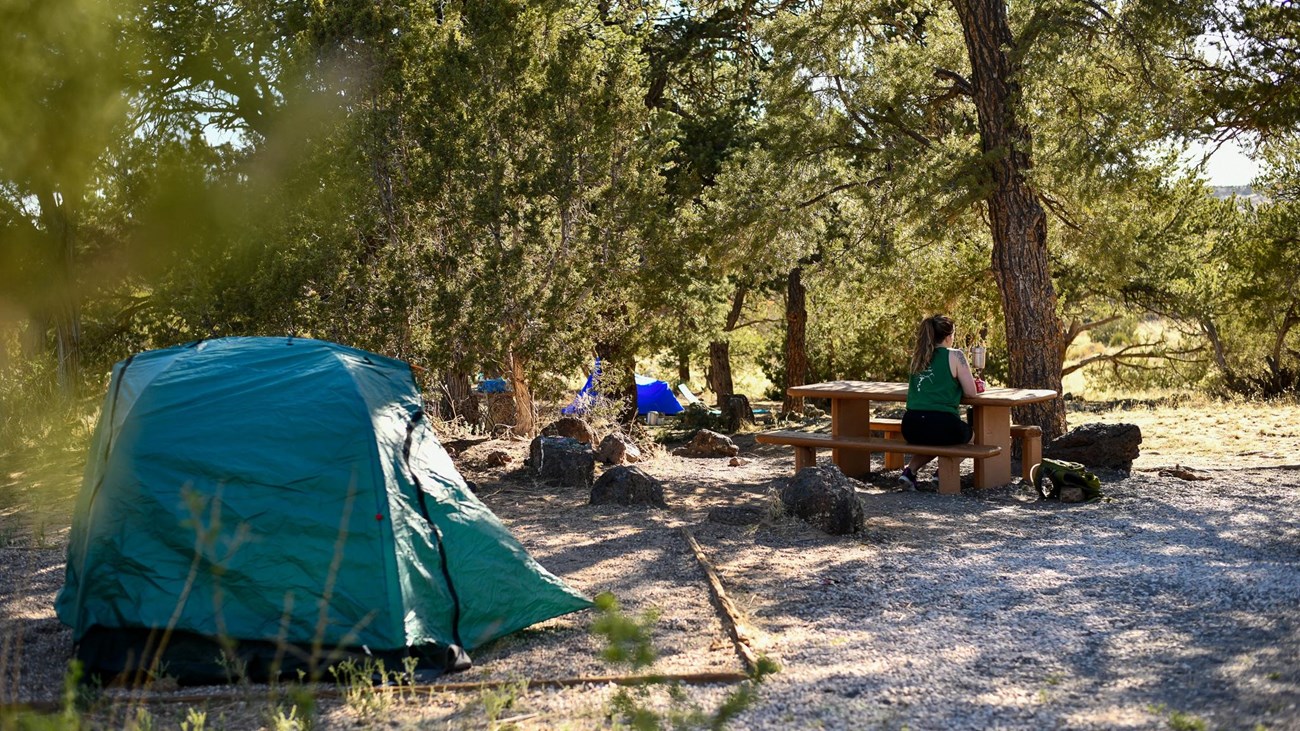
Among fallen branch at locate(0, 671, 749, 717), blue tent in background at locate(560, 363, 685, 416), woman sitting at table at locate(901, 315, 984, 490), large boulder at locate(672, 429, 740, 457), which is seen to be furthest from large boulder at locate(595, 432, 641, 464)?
blue tent in background at locate(560, 363, 685, 416)

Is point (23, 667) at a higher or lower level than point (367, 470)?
lower

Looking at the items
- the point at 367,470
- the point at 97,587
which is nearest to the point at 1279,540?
the point at 367,470

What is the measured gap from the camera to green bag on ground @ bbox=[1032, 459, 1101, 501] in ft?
30.5

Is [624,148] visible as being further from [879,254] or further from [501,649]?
[501,649]

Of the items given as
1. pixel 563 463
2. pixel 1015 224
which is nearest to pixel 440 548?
pixel 563 463

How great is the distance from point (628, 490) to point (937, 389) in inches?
111

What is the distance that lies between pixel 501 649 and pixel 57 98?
→ 11673 millimetres

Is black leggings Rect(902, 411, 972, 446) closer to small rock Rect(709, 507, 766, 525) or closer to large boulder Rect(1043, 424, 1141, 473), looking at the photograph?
large boulder Rect(1043, 424, 1141, 473)

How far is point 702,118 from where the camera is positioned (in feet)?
59.2

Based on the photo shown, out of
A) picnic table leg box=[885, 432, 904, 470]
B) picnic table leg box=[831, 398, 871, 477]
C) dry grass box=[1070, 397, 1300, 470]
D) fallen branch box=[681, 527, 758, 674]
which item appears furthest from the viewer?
dry grass box=[1070, 397, 1300, 470]

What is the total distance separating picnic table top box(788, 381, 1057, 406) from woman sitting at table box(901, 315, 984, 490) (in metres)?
0.15

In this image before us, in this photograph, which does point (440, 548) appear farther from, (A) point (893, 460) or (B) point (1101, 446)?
(B) point (1101, 446)

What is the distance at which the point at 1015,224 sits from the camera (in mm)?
11547

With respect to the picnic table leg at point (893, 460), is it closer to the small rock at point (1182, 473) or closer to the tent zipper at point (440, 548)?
the small rock at point (1182, 473)
